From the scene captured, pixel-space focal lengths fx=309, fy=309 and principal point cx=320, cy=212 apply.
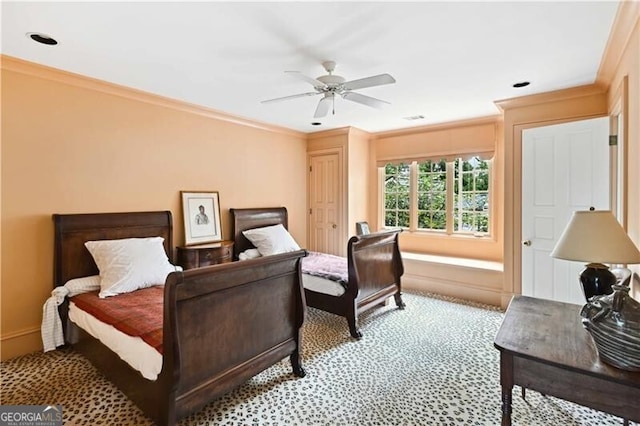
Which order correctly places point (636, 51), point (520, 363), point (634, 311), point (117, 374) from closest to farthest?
1. point (634, 311)
2. point (520, 363)
3. point (636, 51)
4. point (117, 374)

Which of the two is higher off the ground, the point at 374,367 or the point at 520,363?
the point at 520,363

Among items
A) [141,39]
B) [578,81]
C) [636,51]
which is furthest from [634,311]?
[141,39]

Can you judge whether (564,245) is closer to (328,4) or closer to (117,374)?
(328,4)

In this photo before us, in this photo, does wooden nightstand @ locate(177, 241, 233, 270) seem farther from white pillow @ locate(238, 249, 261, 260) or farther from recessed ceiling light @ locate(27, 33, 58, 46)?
recessed ceiling light @ locate(27, 33, 58, 46)

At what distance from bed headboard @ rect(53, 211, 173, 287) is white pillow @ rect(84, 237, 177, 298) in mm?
120

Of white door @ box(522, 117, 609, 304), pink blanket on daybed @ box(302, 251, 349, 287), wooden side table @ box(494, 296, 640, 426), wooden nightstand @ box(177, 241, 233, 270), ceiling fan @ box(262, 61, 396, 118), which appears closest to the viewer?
wooden side table @ box(494, 296, 640, 426)

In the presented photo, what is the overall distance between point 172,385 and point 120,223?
225 centimetres

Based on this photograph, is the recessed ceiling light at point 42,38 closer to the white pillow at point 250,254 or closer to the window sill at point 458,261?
the white pillow at point 250,254

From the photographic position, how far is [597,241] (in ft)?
5.28

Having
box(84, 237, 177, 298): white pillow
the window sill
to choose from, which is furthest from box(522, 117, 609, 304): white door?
A: box(84, 237, 177, 298): white pillow

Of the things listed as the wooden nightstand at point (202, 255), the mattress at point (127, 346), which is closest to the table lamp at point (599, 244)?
the mattress at point (127, 346)

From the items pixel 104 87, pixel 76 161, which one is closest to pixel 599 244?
pixel 76 161

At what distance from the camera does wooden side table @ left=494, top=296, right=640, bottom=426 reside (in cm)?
127

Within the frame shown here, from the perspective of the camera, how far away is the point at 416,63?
273 centimetres
